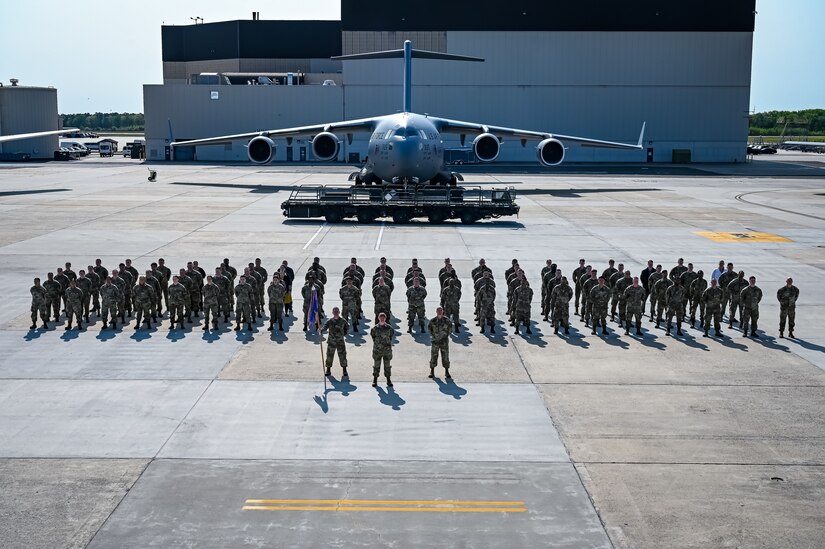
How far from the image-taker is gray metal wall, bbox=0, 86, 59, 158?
70688 mm

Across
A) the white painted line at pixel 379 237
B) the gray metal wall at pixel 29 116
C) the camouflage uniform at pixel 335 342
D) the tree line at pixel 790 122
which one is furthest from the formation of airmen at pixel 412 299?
the tree line at pixel 790 122

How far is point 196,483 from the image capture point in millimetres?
9781

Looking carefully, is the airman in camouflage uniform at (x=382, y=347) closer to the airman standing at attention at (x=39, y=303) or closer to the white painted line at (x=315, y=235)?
the airman standing at attention at (x=39, y=303)

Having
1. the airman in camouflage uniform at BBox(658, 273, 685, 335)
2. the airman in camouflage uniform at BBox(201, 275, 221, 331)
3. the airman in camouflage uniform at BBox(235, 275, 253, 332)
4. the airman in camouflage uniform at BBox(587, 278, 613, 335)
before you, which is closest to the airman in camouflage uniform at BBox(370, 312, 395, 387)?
the airman in camouflage uniform at BBox(235, 275, 253, 332)

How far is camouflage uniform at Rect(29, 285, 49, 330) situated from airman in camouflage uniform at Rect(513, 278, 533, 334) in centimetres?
875

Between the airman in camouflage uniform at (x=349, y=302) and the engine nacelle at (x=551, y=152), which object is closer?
the airman in camouflage uniform at (x=349, y=302)

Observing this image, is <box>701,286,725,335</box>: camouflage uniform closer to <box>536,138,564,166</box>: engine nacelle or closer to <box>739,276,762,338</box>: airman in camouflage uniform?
<box>739,276,762,338</box>: airman in camouflage uniform

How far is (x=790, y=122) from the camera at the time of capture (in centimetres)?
16375

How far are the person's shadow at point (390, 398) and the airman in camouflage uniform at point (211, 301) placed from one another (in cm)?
467

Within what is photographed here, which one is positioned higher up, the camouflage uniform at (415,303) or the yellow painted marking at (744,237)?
the camouflage uniform at (415,303)

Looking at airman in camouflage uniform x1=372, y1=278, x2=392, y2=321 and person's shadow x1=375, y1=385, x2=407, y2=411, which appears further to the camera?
airman in camouflage uniform x1=372, y1=278, x2=392, y2=321

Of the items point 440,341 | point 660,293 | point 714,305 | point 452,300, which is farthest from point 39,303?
point 714,305

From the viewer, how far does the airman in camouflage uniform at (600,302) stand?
16656 millimetres

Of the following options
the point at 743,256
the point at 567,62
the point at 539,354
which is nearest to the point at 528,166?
the point at 567,62
